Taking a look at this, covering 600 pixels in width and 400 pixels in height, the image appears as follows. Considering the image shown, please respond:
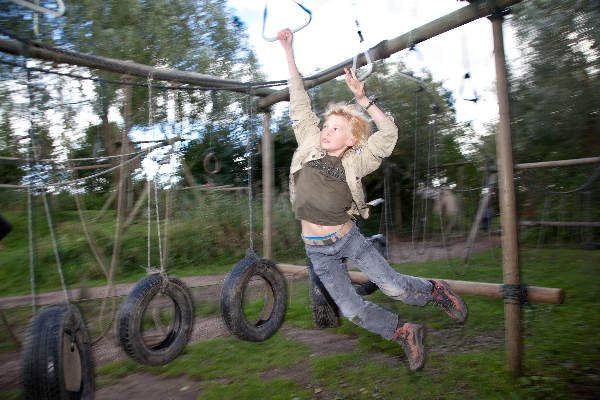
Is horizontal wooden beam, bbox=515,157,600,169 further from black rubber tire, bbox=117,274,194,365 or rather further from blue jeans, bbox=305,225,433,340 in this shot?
black rubber tire, bbox=117,274,194,365

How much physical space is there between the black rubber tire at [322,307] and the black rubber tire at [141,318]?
4.06 ft

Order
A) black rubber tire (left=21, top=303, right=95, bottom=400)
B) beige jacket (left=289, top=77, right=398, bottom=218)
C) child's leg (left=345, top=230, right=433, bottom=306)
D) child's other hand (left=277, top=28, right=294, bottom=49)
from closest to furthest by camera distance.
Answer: black rubber tire (left=21, top=303, right=95, bottom=400) < beige jacket (left=289, top=77, right=398, bottom=218) < child's leg (left=345, top=230, right=433, bottom=306) < child's other hand (left=277, top=28, right=294, bottom=49)

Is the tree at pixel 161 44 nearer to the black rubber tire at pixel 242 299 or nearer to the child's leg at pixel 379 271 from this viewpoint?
the black rubber tire at pixel 242 299

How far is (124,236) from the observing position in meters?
8.16

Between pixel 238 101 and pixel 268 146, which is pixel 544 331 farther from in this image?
pixel 238 101

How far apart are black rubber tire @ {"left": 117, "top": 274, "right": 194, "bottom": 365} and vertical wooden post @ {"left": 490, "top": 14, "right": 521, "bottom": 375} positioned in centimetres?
210

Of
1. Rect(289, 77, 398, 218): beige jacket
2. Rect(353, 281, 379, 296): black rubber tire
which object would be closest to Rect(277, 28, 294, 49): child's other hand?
Rect(289, 77, 398, 218): beige jacket

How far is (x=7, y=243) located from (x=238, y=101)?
18.0 feet

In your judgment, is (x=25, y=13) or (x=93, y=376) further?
(x=25, y=13)

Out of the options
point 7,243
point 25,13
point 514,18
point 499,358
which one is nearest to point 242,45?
point 25,13

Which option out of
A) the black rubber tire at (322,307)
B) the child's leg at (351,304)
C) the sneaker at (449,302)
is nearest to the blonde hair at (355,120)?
the child's leg at (351,304)

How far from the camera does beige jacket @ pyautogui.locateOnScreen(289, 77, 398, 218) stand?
2.49 meters

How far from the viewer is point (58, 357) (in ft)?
6.38

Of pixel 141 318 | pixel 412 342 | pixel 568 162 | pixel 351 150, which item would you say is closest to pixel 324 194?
pixel 351 150
